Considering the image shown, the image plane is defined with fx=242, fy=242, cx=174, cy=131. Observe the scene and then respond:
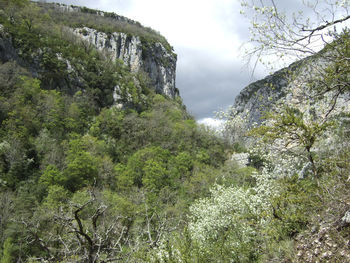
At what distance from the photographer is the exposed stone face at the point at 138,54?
6644 cm

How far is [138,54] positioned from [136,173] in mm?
46656

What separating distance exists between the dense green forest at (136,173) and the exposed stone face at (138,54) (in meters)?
8.50

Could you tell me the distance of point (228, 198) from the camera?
43.7 ft

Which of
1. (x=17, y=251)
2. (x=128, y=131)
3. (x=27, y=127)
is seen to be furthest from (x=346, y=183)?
(x=128, y=131)

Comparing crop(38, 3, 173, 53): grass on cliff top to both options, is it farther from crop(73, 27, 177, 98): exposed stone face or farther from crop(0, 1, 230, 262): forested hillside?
crop(0, 1, 230, 262): forested hillside

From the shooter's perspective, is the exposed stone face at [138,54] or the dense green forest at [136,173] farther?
the exposed stone face at [138,54]

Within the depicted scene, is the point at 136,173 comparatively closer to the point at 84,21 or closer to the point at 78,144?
the point at 78,144

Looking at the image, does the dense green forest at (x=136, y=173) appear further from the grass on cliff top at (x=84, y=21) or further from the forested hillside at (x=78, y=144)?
the grass on cliff top at (x=84, y=21)

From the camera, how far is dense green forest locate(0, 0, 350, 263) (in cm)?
461

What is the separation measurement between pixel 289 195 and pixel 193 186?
78.5 ft

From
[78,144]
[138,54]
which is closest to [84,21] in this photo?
[138,54]

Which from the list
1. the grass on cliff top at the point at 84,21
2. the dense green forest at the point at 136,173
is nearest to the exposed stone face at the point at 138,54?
the grass on cliff top at the point at 84,21

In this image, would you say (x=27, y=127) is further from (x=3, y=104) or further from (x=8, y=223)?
(x=8, y=223)

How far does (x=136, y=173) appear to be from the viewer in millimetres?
31797
